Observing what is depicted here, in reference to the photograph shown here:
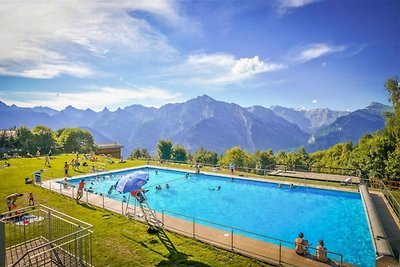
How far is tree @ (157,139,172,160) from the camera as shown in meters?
81.8

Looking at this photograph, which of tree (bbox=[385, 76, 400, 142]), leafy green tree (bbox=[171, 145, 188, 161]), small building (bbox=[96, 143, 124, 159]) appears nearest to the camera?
tree (bbox=[385, 76, 400, 142])

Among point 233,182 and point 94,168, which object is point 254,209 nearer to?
point 233,182

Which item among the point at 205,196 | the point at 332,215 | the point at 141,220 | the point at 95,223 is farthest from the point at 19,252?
the point at 332,215

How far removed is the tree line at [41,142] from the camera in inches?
2291

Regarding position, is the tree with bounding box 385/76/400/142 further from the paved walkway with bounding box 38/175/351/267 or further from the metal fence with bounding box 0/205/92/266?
the metal fence with bounding box 0/205/92/266

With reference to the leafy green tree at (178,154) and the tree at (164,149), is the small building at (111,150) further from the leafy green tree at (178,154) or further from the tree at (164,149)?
the leafy green tree at (178,154)

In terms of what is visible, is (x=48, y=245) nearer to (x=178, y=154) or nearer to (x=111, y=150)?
(x=111, y=150)

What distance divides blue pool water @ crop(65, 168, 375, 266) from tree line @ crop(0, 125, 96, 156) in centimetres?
3719

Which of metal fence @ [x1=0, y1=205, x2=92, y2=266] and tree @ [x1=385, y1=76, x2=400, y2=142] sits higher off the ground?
tree @ [x1=385, y1=76, x2=400, y2=142]

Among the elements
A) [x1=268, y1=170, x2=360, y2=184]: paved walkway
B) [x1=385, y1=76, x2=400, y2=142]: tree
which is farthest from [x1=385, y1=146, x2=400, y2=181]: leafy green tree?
[x1=385, y1=76, x2=400, y2=142]: tree

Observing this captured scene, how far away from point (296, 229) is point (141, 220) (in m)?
10.4

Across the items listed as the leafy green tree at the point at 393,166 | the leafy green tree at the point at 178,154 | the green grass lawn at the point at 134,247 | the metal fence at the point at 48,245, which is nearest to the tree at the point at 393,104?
the leafy green tree at the point at 393,166

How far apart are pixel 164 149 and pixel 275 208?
205ft

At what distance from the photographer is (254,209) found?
72.9 feet
